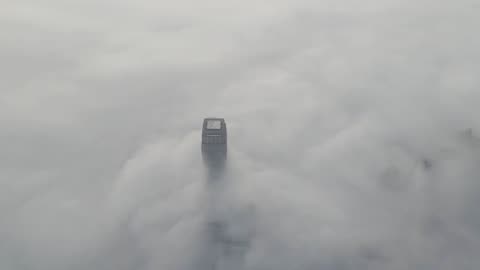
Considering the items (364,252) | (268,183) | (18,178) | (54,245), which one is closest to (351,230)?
(364,252)

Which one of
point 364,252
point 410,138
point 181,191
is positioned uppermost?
point 410,138

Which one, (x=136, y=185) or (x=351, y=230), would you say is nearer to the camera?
(x=351, y=230)

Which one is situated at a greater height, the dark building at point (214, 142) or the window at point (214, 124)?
the window at point (214, 124)

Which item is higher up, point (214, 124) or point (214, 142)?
point (214, 124)

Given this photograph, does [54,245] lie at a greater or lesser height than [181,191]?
lesser

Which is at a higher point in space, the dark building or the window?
the window

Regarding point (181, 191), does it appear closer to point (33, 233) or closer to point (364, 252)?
point (33, 233)

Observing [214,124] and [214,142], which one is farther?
[214,124]

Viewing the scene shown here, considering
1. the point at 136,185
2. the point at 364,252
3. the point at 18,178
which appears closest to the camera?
the point at 364,252
